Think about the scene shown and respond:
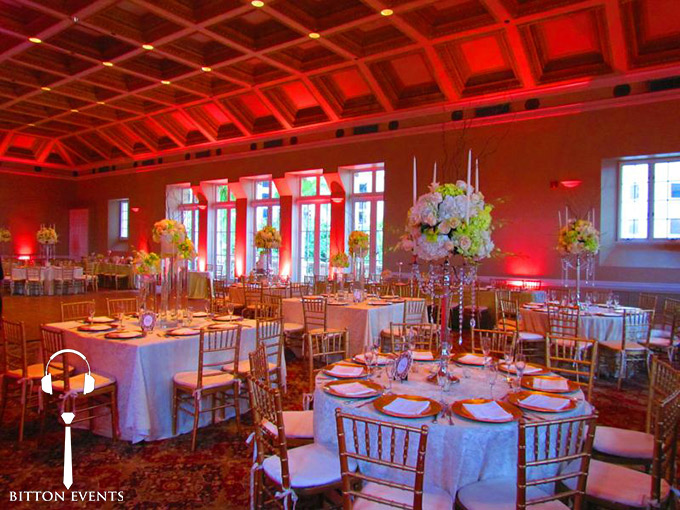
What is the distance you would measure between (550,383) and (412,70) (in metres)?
9.10

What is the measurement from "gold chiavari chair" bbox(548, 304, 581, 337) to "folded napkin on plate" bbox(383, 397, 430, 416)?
3372 millimetres

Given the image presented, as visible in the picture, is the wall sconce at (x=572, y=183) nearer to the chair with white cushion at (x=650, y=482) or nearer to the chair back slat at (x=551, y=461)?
the chair with white cushion at (x=650, y=482)

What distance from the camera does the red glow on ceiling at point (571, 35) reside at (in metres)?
8.58

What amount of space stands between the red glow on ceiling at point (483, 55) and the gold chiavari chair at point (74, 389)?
857 centimetres

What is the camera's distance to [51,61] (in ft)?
36.9

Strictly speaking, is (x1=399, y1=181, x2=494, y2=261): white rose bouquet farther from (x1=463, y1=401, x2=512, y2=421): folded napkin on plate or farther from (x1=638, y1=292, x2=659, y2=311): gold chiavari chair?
(x1=638, y1=292, x2=659, y2=311): gold chiavari chair

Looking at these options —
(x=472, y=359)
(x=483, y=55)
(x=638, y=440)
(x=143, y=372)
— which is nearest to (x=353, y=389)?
(x=472, y=359)

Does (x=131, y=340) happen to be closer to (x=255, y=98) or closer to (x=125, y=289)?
(x=255, y=98)

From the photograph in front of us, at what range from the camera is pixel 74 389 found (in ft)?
12.7

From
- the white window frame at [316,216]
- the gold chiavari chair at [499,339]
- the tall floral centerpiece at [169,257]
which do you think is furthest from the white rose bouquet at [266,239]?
the gold chiavari chair at [499,339]

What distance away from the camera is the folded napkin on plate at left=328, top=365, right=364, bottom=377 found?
310 cm

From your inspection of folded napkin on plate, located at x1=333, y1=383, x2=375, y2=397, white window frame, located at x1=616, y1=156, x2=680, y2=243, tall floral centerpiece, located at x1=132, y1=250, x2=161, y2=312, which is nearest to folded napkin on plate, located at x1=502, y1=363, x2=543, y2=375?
folded napkin on plate, located at x1=333, y1=383, x2=375, y2=397

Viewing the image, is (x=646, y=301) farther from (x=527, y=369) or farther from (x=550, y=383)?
(x=550, y=383)

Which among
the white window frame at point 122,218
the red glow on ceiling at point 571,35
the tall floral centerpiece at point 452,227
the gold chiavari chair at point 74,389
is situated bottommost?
the gold chiavari chair at point 74,389
